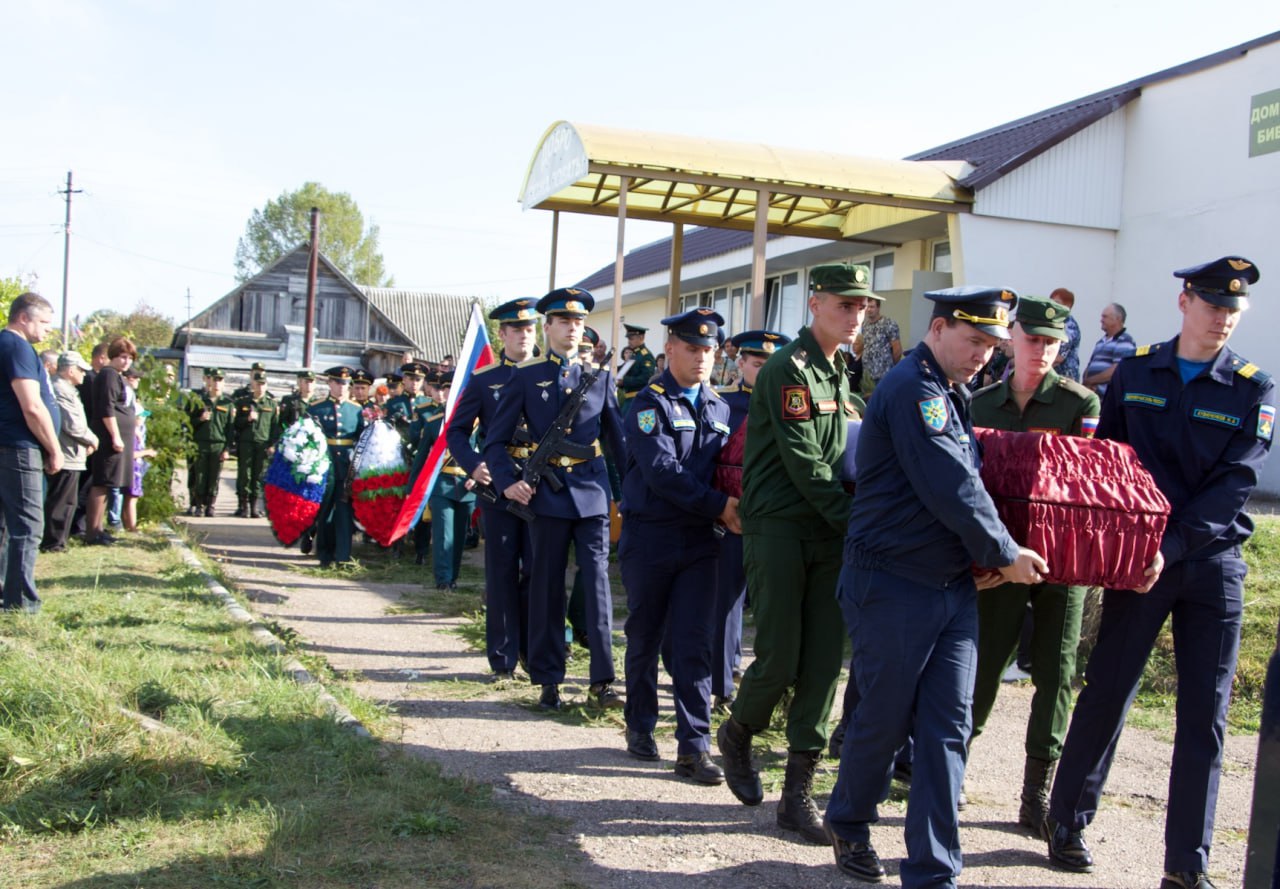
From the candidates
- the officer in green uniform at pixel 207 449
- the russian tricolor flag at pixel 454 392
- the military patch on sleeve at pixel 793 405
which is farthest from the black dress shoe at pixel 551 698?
the officer in green uniform at pixel 207 449

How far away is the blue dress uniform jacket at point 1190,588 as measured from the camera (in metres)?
4.08

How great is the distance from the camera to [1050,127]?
14.9 metres

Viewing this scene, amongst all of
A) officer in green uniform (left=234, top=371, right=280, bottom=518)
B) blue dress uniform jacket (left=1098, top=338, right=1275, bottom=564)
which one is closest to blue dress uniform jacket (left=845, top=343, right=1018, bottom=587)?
blue dress uniform jacket (left=1098, top=338, right=1275, bottom=564)

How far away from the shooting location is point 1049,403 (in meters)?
5.12

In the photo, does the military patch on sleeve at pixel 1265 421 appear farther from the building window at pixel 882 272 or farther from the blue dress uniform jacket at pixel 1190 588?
the building window at pixel 882 272

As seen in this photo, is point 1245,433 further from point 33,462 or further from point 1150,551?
point 33,462

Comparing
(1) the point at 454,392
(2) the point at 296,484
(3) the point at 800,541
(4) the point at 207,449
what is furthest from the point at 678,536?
(4) the point at 207,449

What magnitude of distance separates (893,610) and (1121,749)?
3.07 meters

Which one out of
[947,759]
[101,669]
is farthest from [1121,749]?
[101,669]

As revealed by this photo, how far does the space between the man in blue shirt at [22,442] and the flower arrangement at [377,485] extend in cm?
428

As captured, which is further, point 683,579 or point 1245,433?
point 683,579

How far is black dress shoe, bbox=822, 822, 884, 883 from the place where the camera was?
4.07 m

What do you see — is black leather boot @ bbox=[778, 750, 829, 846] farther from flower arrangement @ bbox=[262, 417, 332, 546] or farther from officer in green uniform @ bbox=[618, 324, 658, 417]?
flower arrangement @ bbox=[262, 417, 332, 546]

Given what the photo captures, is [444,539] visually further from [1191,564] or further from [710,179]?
[1191,564]
